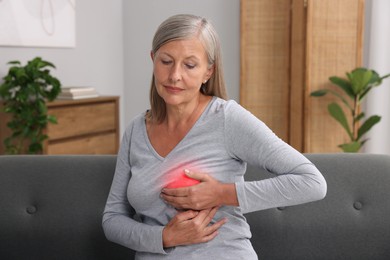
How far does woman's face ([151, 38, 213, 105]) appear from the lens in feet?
5.36

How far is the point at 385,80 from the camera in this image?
17.9ft

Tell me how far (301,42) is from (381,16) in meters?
0.75

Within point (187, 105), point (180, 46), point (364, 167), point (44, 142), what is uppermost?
point (180, 46)

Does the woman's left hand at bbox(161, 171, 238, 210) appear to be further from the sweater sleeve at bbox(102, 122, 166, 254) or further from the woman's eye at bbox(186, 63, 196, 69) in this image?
the woman's eye at bbox(186, 63, 196, 69)

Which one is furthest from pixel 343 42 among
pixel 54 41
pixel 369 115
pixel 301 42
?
pixel 54 41

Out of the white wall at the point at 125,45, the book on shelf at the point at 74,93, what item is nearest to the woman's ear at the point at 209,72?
the book on shelf at the point at 74,93

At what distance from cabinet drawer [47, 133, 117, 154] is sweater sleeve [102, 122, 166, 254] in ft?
8.86

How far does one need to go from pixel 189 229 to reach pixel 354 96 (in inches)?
147

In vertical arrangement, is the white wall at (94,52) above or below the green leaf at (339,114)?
above

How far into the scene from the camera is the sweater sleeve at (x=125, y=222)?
1.63 metres

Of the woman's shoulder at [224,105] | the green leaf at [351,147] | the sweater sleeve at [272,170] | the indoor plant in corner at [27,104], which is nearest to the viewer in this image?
the sweater sleeve at [272,170]

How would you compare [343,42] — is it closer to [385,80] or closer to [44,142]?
[385,80]

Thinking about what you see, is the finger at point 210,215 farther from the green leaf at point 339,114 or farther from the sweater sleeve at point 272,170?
the green leaf at point 339,114

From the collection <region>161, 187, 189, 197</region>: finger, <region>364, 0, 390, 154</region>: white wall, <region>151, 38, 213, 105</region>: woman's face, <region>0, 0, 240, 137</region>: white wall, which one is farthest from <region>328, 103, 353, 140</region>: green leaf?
<region>161, 187, 189, 197</region>: finger
